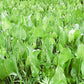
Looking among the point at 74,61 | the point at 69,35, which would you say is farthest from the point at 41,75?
A: the point at 69,35

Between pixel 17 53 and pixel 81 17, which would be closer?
pixel 17 53

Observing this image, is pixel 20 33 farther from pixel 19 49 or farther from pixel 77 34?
pixel 77 34

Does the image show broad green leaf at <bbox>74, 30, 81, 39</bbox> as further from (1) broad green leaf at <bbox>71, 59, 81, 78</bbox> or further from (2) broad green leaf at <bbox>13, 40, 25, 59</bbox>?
(2) broad green leaf at <bbox>13, 40, 25, 59</bbox>

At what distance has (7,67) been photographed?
34.7 inches

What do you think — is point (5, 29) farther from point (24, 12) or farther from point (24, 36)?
point (24, 12)

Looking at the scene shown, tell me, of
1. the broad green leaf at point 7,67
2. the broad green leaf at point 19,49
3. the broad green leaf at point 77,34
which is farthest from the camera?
the broad green leaf at point 77,34

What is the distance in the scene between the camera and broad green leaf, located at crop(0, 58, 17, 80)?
2.79ft

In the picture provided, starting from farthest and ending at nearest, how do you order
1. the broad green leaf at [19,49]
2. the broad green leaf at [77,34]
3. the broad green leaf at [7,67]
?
the broad green leaf at [77,34] → the broad green leaf at [19,49] → the broad green leaf at [7,67]

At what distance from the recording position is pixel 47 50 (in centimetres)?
100

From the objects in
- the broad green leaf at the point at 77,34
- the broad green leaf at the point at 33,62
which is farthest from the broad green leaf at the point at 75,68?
the broad green leaf at the point at 77,34

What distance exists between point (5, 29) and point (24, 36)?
0.82 ft

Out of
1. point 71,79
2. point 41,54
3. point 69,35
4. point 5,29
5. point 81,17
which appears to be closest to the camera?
point 71,79

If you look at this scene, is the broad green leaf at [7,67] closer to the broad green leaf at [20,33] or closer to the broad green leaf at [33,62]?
the broad green leaf at [33,62]

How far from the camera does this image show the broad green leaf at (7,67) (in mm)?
852
